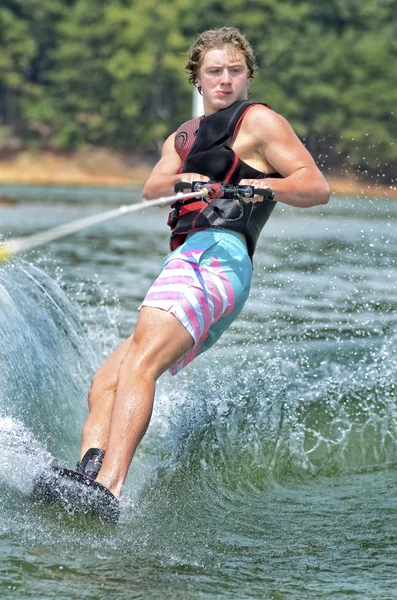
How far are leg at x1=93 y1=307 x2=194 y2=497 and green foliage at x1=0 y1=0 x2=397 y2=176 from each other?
50.7 meters

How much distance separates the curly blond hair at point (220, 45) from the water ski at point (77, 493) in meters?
1.77

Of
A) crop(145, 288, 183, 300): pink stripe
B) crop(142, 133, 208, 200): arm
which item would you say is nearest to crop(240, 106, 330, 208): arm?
crop(142, 133, 208, 200): arm

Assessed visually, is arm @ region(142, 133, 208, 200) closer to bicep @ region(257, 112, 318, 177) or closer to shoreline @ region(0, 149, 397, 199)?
bicep @ region(257, 112, 318, 177)

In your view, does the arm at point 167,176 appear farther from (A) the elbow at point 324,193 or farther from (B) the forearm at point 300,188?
(A) the elbow at point 324,193

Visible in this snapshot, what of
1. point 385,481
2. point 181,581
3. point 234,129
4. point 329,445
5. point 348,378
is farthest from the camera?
point 348,378

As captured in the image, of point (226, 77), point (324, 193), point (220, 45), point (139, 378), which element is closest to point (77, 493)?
point (139, 378)

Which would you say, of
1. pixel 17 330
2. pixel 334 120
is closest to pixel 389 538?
pixel 17 330

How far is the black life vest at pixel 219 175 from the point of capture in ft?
14.2

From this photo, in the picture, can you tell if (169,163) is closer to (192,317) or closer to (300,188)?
(300,188)

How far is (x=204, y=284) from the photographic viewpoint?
4.20 meters

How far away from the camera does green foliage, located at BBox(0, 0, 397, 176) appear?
55656mm

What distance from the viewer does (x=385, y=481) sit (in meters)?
5.11

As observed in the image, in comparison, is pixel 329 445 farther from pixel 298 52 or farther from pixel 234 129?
pixel 298 52

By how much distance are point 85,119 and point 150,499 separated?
55.3 m
